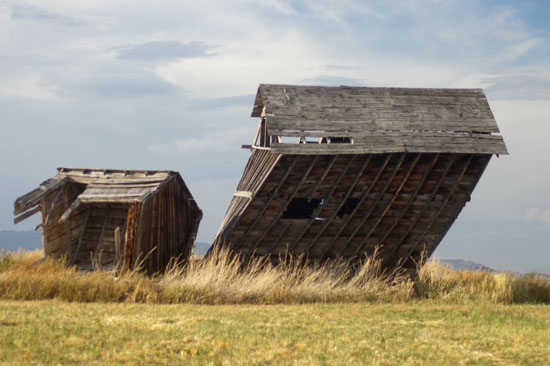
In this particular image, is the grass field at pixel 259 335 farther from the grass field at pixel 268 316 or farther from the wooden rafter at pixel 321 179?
the wooden rafter at pixel 321 179

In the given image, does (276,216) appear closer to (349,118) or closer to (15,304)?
(349,118)

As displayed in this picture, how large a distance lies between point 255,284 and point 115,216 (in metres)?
4.69

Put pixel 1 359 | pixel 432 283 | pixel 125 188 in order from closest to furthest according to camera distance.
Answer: pixel 1 359 < pixel 125 188 < pixel 432 283

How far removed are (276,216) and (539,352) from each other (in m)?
6.71

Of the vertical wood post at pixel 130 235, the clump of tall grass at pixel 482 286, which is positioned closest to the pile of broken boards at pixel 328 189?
the vertical wood post at pixel 130 235

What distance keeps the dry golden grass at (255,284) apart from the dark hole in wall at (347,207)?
3.98 feet

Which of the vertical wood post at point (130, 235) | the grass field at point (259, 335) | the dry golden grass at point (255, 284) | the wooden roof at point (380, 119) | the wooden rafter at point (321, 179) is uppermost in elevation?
the wooden roof at point (380, 119)

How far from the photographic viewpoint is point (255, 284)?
520 inches

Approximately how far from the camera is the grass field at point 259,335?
27.2 ft

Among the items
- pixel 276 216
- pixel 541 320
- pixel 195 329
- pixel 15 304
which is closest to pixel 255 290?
pixel 276 216

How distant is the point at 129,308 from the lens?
11.4 m

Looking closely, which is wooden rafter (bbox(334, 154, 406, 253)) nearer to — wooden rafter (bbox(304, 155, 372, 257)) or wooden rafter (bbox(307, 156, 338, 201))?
wooden rafter (bbox(304, 155, 372, 257))

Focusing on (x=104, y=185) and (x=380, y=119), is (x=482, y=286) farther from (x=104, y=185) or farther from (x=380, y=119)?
(x=104, y=185)

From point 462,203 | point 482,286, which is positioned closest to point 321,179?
point 462,203
